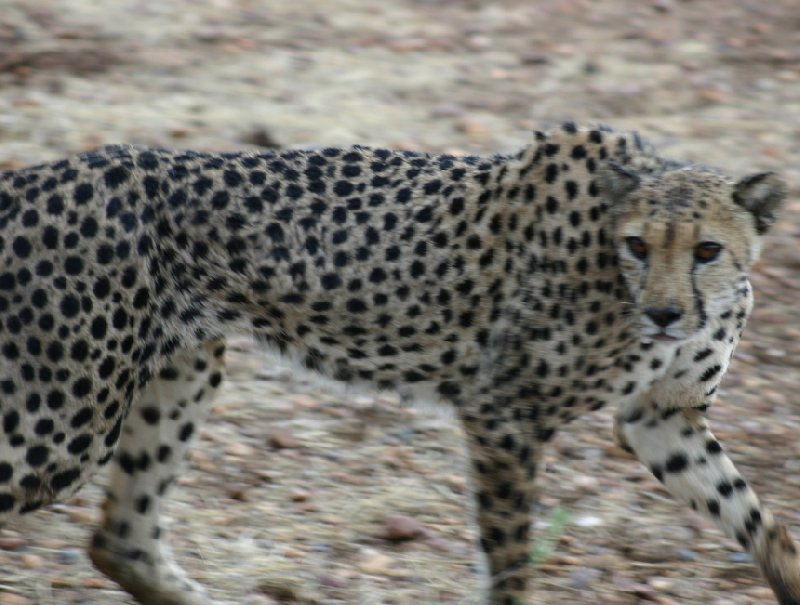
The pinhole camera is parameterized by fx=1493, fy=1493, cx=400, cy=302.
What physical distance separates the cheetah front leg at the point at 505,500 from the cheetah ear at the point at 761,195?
2.90 ft

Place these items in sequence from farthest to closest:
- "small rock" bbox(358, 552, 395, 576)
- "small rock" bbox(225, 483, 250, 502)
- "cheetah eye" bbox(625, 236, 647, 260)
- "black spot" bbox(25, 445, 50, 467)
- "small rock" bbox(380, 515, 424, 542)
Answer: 1. "small rock" bbox(225, 483, 250, 502)
2. "small rock" bbox(380, 515, 424, 542)
3. "small rock" bbox(358, 552, 395, 576)
4. "cheetah eye" bbox(625, 236, 647, 260)
5. "black spot" bbox(25, 445, 50, 467)

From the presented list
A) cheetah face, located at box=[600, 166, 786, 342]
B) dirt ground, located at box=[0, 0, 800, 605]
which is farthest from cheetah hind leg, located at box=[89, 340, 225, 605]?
cheetah face, located at box=[600, 166, 786, 342]

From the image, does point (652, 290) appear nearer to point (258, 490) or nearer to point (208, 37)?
point (258, 490)

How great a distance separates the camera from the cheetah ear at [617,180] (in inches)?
164

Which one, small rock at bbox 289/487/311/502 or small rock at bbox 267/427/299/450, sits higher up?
small rock at bbox 267/427/299/450

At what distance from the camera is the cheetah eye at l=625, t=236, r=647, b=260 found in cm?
410

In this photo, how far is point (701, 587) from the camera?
4762 mm

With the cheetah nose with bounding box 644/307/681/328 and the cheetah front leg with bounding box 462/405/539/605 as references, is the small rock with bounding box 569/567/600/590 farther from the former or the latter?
the cheetah nose with bounding box 644/307/681/328

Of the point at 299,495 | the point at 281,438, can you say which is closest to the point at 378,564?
the point at 299,495

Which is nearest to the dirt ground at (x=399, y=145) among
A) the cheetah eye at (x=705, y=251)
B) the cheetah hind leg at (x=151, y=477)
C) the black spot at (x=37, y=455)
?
the cheetah hind leg at (x=151, y=477)

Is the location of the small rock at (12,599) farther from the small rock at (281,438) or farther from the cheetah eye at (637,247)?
the cheetah eye at (637,247)

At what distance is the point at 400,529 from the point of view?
16.1ft

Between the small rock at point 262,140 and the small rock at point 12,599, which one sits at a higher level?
the small rock at point 262,140

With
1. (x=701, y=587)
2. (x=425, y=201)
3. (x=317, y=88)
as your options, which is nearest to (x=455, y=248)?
(x=425, y=201)
